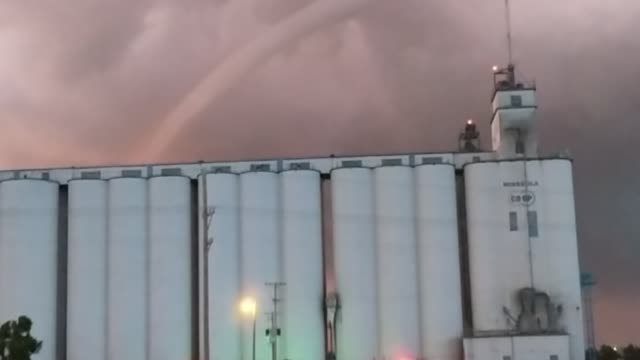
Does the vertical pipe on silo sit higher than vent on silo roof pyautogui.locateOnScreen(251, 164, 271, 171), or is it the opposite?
vent on silo roof pyautogui.locateOnScreen(251, 164, 271, 171)

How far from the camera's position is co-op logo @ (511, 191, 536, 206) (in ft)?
247

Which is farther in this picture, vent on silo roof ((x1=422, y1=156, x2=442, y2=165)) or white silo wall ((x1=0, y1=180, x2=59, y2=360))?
vent on silo roof ((x1=422, y1=156, x2=442, y2=165))

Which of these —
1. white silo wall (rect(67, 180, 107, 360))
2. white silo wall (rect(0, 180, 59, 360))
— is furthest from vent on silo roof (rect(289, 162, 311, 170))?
white silo wall (rect(0, 180, 59, 360))

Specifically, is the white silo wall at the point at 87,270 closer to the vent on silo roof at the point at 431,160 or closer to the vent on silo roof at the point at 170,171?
the vent on silo roof at the point at 170,171

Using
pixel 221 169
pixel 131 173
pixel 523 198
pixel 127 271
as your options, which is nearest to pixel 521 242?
pixel 523 198

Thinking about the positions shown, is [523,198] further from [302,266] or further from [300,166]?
[300,166]

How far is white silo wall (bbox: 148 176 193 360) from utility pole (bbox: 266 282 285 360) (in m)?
6.63

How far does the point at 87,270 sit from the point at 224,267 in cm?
1066

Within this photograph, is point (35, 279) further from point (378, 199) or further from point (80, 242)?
point (378, 199)

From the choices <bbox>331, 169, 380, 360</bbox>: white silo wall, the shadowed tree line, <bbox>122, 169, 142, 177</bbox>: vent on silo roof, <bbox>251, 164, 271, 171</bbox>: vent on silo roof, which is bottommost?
the shadowed tree line

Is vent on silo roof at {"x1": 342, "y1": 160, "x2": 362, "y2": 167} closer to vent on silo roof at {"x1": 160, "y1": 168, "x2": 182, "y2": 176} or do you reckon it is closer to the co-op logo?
the co-op logo

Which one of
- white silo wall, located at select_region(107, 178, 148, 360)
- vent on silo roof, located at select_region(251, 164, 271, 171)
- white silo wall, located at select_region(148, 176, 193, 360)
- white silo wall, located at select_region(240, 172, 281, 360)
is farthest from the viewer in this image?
vent on silo roof, located at select_region(251, 164, 271, 171)

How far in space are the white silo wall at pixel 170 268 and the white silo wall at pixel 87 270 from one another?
378 centimetres

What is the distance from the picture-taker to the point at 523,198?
75.3 metres
